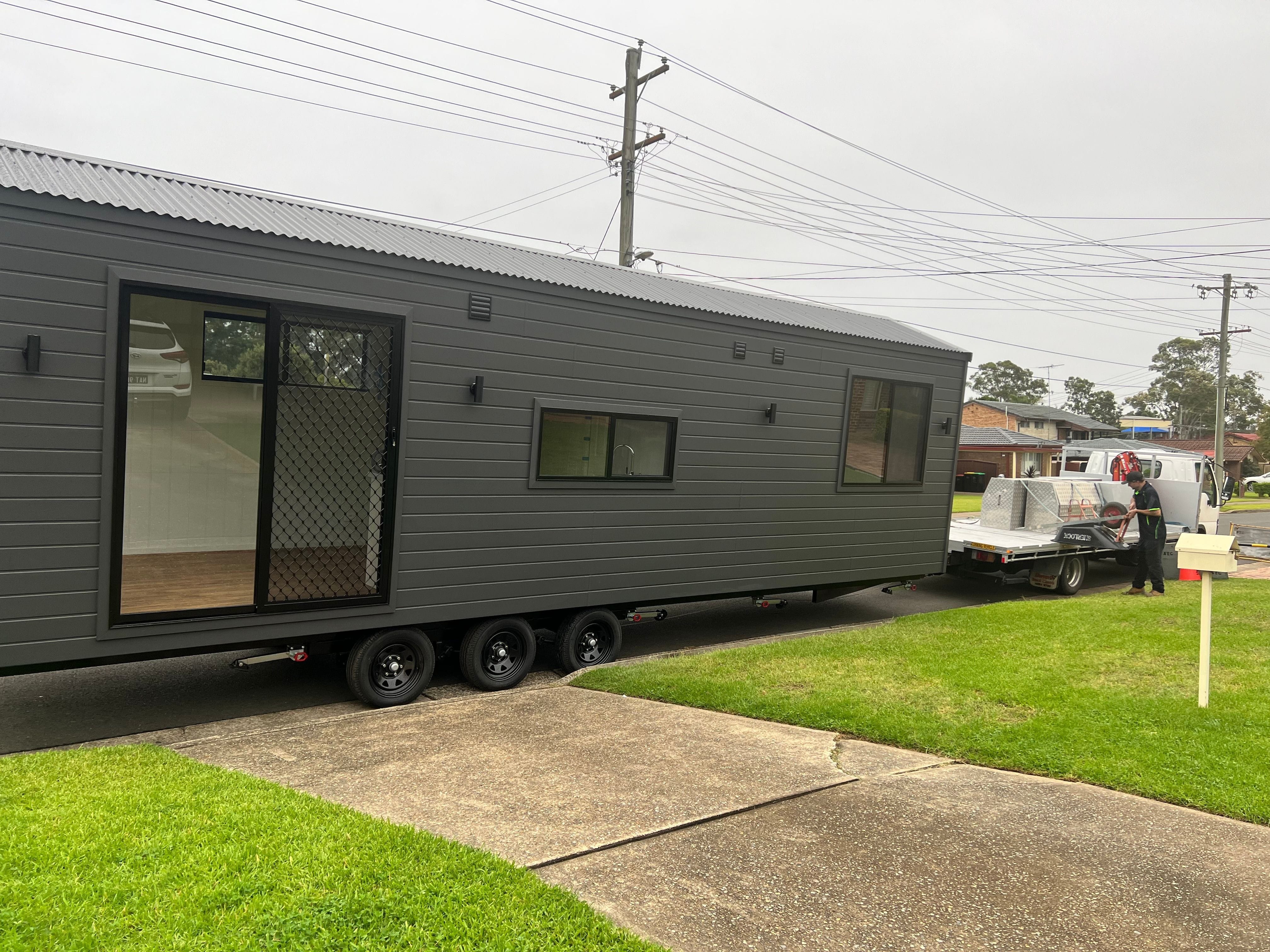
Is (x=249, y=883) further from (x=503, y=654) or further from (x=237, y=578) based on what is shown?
(x=237, y=578)

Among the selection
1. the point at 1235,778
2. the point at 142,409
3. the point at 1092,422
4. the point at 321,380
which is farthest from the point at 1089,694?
the point at 1092,422

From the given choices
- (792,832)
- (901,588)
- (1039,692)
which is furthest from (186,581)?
(901,588)

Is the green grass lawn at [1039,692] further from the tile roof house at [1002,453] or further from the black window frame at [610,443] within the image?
the tile roof house at [1002,453]

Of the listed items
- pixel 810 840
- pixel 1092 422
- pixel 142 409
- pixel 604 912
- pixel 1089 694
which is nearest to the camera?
pixel 604 912

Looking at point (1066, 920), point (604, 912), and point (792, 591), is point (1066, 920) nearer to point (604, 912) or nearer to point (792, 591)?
point (604, 912)

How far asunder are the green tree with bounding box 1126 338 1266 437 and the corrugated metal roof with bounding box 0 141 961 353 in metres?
67.1

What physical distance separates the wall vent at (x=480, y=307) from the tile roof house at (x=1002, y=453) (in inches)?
1303

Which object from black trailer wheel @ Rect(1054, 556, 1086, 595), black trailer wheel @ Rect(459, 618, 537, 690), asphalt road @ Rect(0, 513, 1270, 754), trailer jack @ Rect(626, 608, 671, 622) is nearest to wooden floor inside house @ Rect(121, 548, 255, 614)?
asphalt road @ Rect(0, 513, 1270, 754)

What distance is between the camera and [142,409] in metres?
8.12

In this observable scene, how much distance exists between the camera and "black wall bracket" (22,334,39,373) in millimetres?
4797

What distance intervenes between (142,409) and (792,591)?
6545mm

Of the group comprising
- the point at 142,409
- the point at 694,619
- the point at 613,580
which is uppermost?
the point at 142,409

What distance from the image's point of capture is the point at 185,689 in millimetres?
6668

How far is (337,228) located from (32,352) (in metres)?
2.27
